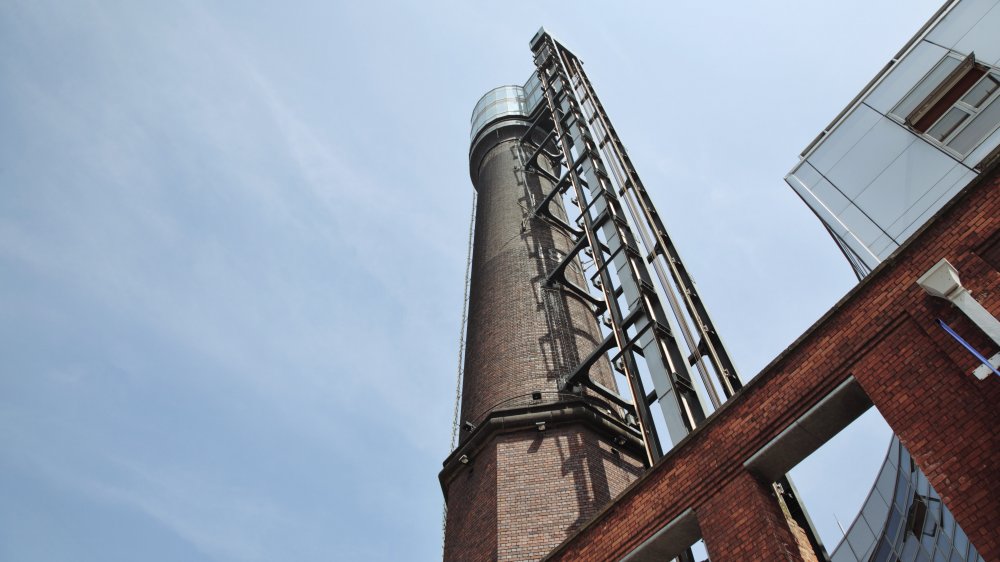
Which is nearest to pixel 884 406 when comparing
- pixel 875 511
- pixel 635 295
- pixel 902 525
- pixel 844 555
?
pixel 635 295

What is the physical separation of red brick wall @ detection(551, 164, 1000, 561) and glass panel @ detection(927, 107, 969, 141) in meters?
8.00

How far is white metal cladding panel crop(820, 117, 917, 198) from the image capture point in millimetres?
15031

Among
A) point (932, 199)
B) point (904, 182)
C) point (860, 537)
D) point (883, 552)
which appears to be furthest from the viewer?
point (860, 537)

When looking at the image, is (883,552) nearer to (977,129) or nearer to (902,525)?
(902,525)

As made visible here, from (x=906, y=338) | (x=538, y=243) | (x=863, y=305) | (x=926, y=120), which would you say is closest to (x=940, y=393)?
(x=906, y=338)

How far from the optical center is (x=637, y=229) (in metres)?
17.5

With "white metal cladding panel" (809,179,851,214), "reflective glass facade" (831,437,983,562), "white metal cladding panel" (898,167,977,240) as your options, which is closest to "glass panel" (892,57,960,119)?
"white metal cladding panel" (809,179,851,214)

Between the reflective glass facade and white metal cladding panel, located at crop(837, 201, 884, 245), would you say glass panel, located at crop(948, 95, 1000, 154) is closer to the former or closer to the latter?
white metal cladding panel, located at crop(837, 201, 884, 245)

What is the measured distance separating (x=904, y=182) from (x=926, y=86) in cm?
232

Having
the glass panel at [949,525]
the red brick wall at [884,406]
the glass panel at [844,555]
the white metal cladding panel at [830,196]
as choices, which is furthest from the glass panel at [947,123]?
the glass panel at [844,555]

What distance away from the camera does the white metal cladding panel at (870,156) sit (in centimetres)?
1503

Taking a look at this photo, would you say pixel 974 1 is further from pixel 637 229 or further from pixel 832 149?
pixel 637 229

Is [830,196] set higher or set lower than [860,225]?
higher

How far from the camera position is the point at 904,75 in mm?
15711
